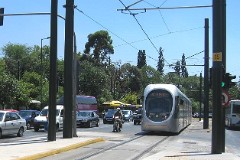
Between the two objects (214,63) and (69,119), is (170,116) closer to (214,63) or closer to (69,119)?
(69,119)

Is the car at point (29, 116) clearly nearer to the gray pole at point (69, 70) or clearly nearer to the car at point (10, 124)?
the car at point (10, 124)

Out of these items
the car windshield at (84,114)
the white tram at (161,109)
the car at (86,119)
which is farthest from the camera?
the car windshield at (84,114)

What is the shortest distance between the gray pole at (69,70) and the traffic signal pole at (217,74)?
7.65 metres

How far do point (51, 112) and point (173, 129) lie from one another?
38.7 ft

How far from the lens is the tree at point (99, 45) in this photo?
95.1 metres

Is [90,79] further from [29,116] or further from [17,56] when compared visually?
[29,116]

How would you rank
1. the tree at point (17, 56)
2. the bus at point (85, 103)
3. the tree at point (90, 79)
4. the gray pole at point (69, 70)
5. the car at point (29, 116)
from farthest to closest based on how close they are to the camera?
the tree at point (17, 56), the tree at point (90, 79), the bus at point (85, 103), the car at point (29, 116), the gray pole at point (69, 70)

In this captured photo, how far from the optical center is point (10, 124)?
26.7 m

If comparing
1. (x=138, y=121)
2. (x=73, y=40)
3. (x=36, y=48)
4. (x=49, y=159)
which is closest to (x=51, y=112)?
(x=73, y=40)

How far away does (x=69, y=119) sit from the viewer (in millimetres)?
23016

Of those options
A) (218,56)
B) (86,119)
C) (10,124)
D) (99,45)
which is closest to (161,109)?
(10,124)

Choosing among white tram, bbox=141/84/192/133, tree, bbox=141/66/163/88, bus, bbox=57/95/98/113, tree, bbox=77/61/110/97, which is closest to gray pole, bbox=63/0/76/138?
white tram, bbox=141/84/192/133

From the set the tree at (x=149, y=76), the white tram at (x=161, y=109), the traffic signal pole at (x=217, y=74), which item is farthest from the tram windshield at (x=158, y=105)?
the tree at (x=149, y=76)

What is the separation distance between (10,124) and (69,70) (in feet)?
19.9
